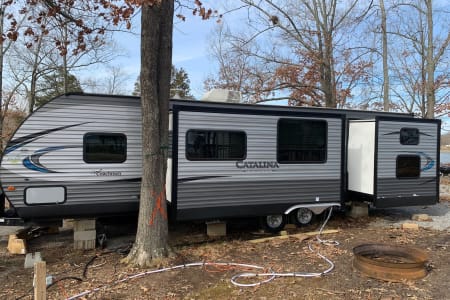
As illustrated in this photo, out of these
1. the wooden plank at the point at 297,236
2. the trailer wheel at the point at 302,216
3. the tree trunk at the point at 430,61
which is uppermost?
the tree trunk at the point at 430,61

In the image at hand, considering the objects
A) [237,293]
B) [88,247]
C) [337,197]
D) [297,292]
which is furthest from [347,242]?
[88,247]

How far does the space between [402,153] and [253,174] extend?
3964 millimetres

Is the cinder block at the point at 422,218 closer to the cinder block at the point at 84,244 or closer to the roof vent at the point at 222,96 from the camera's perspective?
the roof vent at the point at 222,96

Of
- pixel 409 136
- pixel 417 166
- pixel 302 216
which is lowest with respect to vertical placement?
pixel 302 216

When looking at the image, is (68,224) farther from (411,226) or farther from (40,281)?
(411,226)

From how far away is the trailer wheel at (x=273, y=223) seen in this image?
8.44 meters

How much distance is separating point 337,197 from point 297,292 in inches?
162

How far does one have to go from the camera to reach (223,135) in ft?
24.9

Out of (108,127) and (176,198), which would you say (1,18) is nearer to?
(108,127)

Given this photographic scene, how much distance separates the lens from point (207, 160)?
24.5 feet

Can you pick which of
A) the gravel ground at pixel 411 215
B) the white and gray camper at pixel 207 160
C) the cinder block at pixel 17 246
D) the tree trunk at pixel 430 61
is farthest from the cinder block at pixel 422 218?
the tree trunk at pixel 430 61

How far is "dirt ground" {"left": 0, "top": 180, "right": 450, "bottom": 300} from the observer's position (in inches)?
197

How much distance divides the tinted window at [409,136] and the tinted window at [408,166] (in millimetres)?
336

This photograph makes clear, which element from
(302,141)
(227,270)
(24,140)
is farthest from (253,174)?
(24,140)
